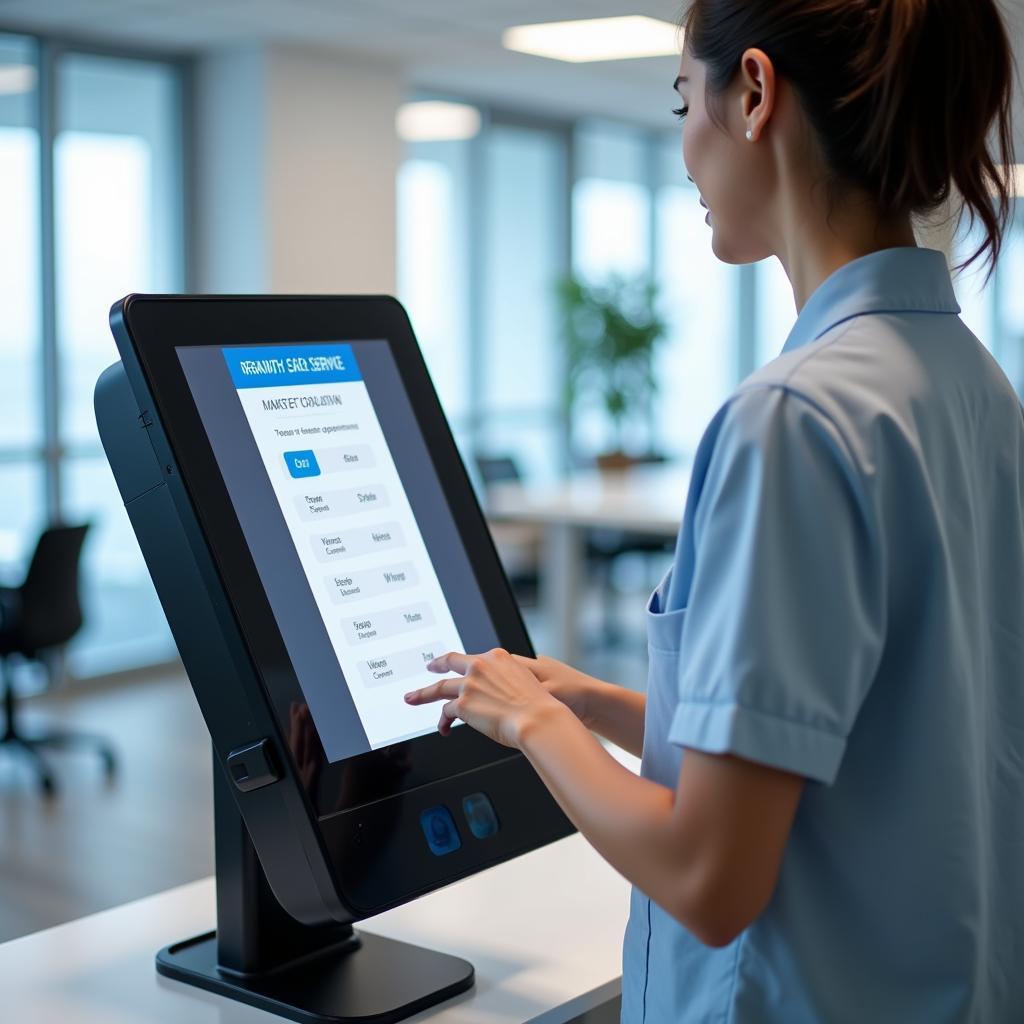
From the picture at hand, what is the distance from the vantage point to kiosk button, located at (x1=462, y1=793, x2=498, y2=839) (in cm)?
107

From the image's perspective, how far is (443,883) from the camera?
1.02 metres

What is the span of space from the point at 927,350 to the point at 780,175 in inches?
5.3

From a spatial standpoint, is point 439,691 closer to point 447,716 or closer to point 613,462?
point 447,716

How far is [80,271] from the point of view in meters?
5.65

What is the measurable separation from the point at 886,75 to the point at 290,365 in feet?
1.63

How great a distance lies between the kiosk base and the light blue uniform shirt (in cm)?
21

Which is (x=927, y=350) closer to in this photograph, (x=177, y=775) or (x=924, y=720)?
(x=924, y=720)

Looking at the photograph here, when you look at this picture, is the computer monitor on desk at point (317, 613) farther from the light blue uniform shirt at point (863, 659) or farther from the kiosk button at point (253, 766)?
the light blue uniform shirt at point (863, 659)

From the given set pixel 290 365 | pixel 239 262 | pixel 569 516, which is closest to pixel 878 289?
pixel 290 365

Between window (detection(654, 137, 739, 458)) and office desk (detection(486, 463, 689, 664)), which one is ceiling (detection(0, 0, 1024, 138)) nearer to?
office desk (detection(486, 463, 689, 664))

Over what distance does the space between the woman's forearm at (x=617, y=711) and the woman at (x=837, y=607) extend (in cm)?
20

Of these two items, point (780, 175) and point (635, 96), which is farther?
point (635, 96)

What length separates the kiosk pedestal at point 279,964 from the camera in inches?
41.2

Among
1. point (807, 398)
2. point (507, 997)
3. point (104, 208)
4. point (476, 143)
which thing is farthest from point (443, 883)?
point (476, 143)
